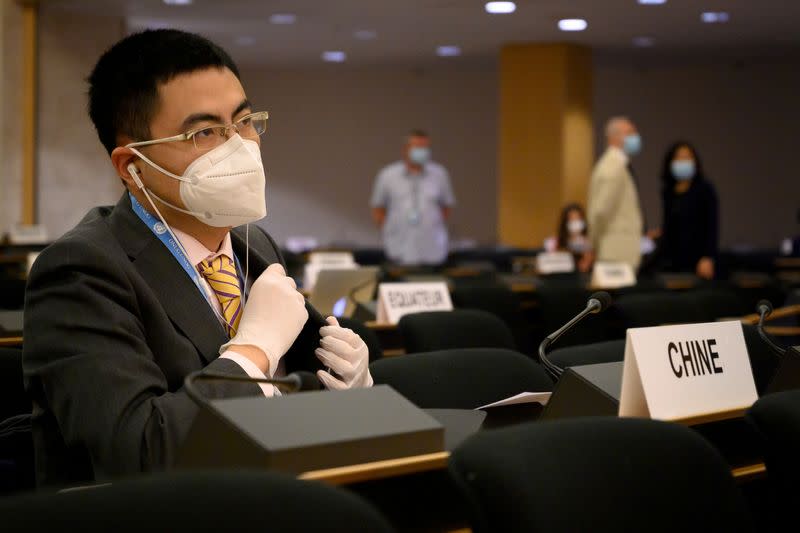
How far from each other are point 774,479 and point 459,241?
14846 millimetres

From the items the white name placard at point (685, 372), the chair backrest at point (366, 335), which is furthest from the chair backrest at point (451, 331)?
the white name placard at point (685, 372)

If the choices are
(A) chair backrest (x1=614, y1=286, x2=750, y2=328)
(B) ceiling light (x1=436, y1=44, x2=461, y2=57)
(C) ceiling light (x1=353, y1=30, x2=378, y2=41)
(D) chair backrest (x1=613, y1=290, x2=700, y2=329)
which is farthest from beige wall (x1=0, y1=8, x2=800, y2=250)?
(D) chair backrest (x1=613, y1=290, x2=700, y2=329)

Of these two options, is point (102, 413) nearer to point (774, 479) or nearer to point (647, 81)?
point (774, 479)

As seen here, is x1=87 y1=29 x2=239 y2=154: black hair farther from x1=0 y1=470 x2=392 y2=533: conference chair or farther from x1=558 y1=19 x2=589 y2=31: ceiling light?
x1=558 y1=19 x2=589 y2=31: ceiling light

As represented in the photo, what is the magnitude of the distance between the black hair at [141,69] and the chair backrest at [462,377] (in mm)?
832

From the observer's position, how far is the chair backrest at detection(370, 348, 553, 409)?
254cm

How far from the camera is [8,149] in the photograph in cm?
1051

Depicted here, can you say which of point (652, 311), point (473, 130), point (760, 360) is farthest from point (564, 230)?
point (473, 130)

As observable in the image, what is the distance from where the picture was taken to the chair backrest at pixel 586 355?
274 cm

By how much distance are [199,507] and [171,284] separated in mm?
920

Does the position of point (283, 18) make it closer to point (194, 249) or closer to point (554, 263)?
point (554, 263)

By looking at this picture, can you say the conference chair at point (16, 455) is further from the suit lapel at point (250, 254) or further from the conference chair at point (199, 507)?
the conference chair at point (199, 507)

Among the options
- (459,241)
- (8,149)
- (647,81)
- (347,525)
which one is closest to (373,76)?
(459,241)

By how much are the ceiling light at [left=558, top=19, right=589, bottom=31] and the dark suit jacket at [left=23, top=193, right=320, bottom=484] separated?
9.51 meters
